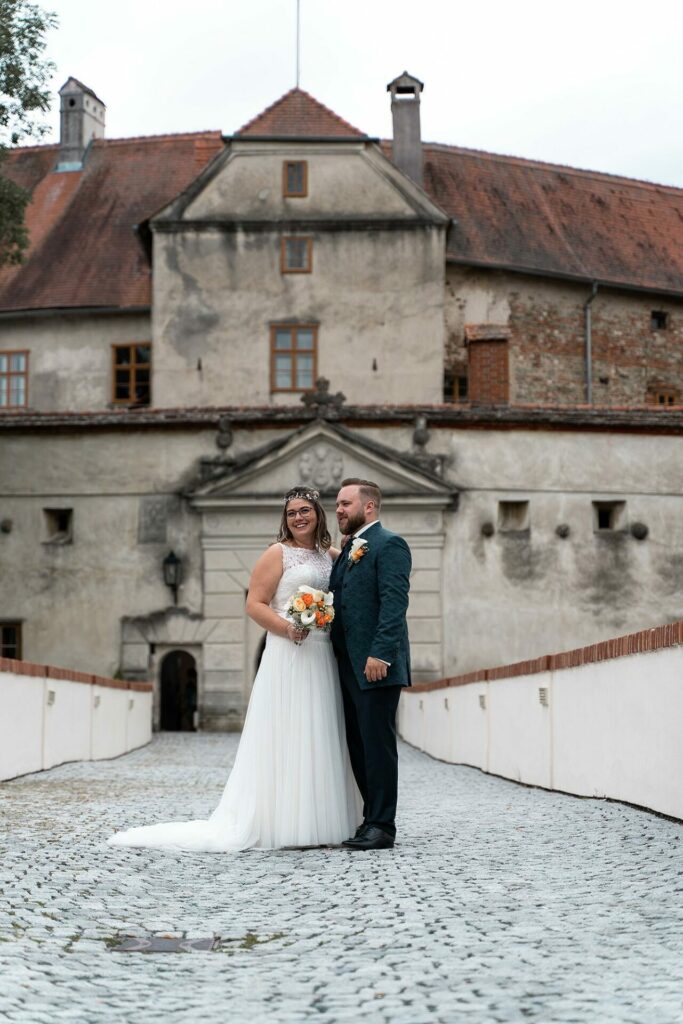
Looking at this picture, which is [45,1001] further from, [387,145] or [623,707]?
[387,145]

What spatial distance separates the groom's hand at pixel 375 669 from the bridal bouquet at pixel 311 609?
37 centimetres

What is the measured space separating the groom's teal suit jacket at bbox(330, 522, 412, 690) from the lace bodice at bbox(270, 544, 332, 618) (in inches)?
6.1

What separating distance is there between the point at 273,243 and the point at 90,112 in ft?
43.1

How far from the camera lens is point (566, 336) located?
3928cm

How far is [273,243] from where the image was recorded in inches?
1332

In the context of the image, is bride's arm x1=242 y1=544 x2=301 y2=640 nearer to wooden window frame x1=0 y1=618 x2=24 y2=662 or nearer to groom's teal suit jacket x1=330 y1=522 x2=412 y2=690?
groom's teal suit jacket x1=330 y1=522 x2=412 y2=690

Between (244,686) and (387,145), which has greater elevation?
(387,145)

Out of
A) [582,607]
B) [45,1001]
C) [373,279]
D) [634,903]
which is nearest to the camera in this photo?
[45,1001]

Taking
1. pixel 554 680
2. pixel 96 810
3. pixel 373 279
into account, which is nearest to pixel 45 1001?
pixel 96 810

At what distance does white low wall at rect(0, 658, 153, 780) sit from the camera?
14.1 m

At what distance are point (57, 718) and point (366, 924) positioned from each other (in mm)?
11656

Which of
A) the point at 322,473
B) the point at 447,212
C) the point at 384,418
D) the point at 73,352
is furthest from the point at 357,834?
the point at 447,212

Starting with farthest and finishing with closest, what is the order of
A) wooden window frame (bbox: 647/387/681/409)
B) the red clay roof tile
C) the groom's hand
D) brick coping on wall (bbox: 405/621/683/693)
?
1. wooden window frame (bbox: 647/387/681/409)
2. the red clay roof tile
3. brick coping on wall (bbox: 405/621/683/693)
4. the groom's hand

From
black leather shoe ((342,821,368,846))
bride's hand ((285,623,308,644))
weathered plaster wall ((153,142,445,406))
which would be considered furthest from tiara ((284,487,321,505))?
weathered plaster wall ((153,142,445,406))
